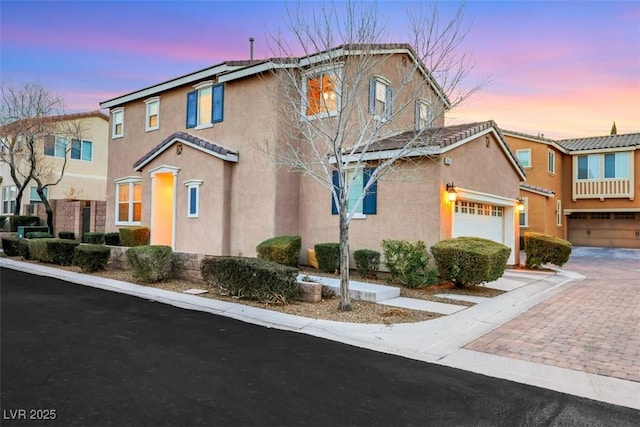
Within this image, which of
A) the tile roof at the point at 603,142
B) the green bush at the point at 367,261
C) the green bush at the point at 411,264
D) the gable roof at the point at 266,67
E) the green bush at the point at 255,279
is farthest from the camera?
the tile roof at the point at 603,142

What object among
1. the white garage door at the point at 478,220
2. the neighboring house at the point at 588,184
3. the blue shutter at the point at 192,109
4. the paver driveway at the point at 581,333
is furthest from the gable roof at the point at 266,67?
the neighboring house at the point at 588,184

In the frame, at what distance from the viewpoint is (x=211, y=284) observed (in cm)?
1019

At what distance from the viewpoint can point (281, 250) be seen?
41.6 ft

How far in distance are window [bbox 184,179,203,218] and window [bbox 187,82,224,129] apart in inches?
98.5

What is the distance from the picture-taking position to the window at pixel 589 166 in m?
27.7

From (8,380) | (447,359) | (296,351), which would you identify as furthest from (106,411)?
(447,359)

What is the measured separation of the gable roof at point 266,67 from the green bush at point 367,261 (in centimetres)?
456

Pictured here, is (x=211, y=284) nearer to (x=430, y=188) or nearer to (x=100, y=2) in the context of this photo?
(x=430, y=188)

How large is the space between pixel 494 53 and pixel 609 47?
6.81 m

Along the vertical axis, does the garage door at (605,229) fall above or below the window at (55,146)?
below

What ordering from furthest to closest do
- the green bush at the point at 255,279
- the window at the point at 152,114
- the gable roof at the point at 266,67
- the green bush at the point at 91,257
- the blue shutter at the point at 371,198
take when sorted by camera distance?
1. the window at the point at 152,114
2. the green bush at the point at 91,257
3. the blue shutter at the point at 371,198
4. the gable roof at the point at 266,67
5. the green bush at the point at 255,279

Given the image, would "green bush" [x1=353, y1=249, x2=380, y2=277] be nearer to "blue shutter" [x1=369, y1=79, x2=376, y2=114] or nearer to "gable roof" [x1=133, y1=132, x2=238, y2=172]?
"blue shutter" [x1=369, y1=79, x2=376, y2=114]

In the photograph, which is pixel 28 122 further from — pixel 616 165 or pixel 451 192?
pixel 616 165

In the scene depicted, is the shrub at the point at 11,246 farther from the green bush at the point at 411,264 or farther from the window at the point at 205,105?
the green bush at the point at 411,264
